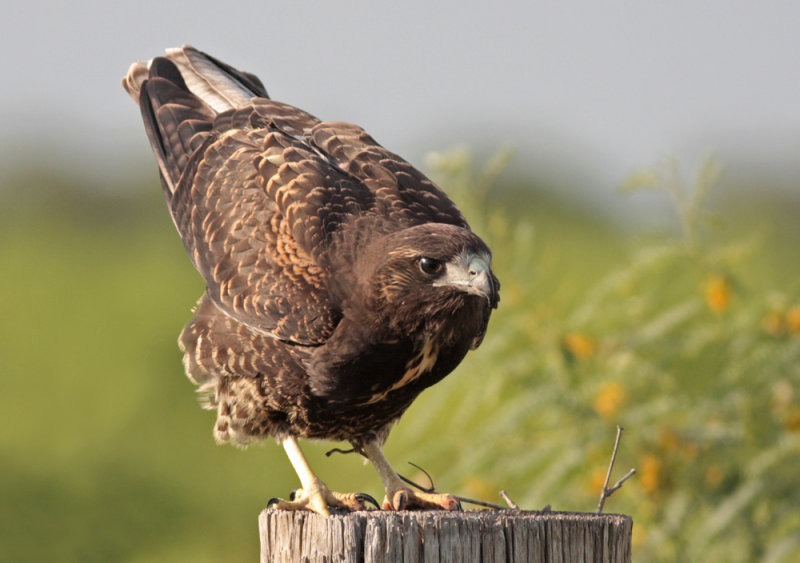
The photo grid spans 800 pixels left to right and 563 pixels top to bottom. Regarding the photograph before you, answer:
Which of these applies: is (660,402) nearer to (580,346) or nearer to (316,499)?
(580,346)

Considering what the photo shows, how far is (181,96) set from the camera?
224 inches

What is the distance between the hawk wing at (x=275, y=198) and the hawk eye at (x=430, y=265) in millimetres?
398

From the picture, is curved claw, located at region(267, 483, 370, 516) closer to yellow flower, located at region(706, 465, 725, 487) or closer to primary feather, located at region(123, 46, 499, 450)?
primary feather, located at region(123, 46, 499, 450)

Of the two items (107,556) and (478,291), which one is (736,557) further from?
(107,556)

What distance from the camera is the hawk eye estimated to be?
159 inches

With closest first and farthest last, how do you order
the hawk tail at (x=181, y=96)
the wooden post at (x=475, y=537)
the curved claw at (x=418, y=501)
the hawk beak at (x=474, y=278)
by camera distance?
the wooden post at (x=475, y=537) → the hawk beak at (x=474, y=278) → the curved claw at (x=418, y=501) → the hawk tail at (x=181, y=96)

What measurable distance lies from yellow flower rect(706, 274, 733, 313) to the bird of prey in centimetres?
214

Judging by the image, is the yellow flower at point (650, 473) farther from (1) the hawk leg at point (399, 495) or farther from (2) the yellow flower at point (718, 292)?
(1) the hawk leg at point (399, 495)

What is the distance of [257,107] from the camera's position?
17.6 feet

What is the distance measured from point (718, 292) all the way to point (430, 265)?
2.73 m

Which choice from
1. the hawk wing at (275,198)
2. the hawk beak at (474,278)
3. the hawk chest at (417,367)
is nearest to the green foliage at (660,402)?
the hawk wing at (275,198)

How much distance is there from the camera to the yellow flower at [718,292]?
6.27 m

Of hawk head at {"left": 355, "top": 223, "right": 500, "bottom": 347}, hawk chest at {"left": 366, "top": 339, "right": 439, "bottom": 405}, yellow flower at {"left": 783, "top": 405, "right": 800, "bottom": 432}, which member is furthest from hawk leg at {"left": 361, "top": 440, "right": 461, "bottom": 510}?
yellow flower at {"left": 783, "top": 405, "right": 800, "bottom": 432}

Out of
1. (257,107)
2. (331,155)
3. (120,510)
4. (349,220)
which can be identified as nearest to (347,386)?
(349,220)
